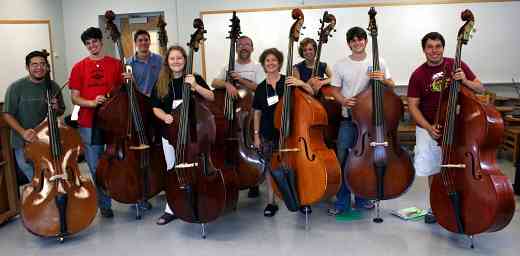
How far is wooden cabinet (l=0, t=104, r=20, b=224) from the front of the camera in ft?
12.5

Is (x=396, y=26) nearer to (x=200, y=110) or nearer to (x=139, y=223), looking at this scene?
(x=200, y=110)

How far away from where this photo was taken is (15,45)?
19.3 feet

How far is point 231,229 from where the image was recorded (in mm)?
3527

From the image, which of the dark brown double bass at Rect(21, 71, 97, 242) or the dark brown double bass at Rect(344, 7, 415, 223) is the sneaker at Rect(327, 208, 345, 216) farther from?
the dark brown double bass at Rect(21, 71, 97, 242)

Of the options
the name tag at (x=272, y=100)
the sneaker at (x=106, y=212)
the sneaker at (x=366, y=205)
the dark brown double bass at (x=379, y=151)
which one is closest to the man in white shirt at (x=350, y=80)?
the dark brown double bass at (x=379, y=151)

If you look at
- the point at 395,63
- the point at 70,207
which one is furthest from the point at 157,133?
the point at 395,63

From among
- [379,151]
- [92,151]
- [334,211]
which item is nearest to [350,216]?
[334,211]

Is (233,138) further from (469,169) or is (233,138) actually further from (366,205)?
(469,169)

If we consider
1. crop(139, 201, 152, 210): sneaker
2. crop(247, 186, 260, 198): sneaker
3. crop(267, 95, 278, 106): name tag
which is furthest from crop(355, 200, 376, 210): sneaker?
crop(139, 201, 152, 210): sneaker

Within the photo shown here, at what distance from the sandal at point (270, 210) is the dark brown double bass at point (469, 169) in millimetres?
1368

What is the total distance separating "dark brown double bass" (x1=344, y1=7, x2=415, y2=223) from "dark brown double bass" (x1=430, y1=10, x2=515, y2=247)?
0.30 meters

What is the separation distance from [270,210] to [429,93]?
160cm

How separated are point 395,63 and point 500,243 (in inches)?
143

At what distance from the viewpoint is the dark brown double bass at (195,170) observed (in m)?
3.11
